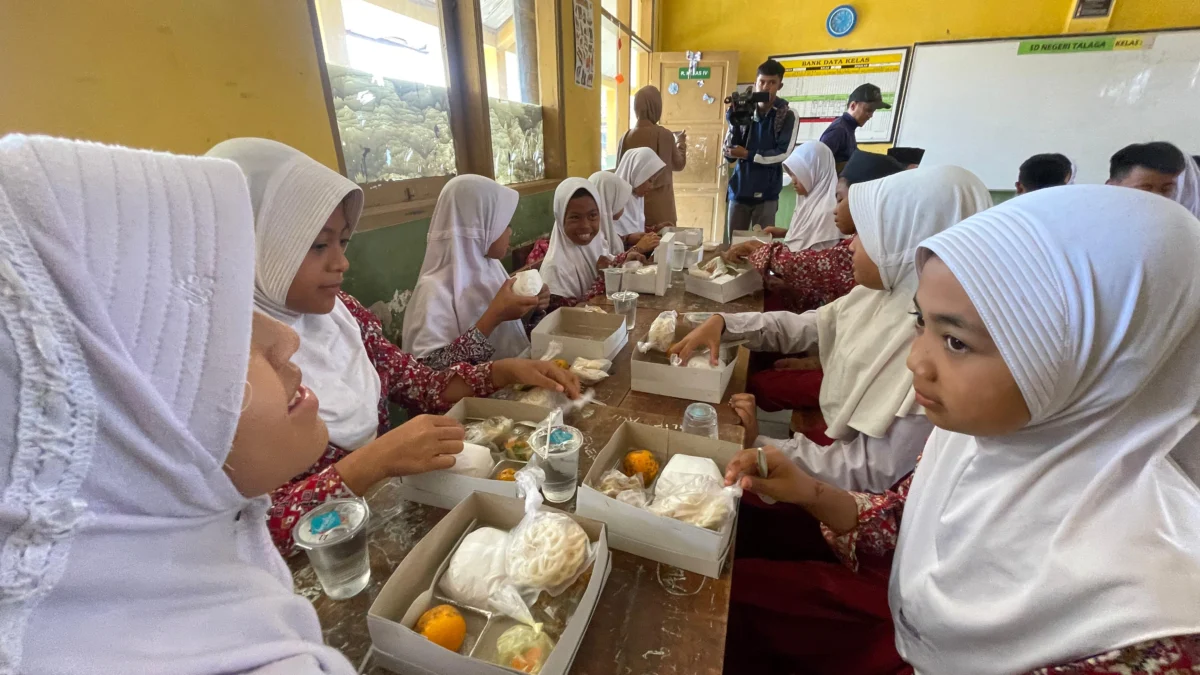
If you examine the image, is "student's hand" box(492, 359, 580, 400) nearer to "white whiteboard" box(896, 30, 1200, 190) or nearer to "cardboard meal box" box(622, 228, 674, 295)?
"cardboard meal box" box(622, 228, 674, 295)

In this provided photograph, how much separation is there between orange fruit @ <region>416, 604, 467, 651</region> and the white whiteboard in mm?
7159

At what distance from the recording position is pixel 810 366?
2.24 m

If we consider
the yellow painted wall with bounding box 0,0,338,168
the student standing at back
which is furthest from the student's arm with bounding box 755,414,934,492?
the student standing at back

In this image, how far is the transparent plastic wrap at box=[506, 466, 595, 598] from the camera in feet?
2.26

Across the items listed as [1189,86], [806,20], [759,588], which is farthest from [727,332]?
[1189,86]

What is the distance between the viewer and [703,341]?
163 cm

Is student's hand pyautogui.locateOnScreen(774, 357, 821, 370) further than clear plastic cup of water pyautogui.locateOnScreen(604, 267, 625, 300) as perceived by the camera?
No

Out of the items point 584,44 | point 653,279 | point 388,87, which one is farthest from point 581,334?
point 584,44

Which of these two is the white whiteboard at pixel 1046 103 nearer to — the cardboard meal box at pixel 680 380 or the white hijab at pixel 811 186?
the white hijab at pixel 811 186

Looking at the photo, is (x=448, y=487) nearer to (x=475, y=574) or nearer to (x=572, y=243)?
(x=475, y=574)

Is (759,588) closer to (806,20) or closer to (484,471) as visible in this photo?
(484,471)

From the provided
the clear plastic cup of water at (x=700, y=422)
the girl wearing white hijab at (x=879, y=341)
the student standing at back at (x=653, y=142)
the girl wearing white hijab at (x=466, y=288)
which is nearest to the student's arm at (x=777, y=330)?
the girl wearing white hijab at (x=879, y=341)

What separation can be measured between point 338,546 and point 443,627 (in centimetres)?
21

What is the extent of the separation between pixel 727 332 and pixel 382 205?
69.2 inches
